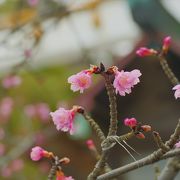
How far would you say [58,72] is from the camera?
7.97m

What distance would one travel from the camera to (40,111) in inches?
238

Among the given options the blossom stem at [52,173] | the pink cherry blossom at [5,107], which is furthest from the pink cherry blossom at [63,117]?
the pink cherry blossom at [5,107]

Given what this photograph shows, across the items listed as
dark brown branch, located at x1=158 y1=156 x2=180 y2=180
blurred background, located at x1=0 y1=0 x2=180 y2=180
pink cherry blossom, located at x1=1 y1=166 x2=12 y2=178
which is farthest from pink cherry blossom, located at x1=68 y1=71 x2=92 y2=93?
pink cherry blossom, located at x1=1 y1=166 x2=12 y2=178

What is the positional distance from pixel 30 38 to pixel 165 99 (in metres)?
1.35

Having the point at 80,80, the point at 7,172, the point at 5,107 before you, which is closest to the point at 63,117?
the point at 80,80

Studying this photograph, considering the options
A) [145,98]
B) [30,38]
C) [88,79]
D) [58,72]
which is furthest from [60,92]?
[88,79]

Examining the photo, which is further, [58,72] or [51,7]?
[58,72]

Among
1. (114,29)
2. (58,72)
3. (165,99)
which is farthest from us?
(114,29)

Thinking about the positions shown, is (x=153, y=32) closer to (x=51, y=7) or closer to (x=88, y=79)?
(x=51, y=7)

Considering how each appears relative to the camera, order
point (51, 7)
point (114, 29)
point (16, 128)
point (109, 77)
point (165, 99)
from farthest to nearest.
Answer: point (114, 29) < point (16, 128) < point (165, 99) < point (51, 7) < point (109, 77)

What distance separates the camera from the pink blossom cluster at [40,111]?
598 centimetres

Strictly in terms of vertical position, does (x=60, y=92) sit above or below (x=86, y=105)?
above

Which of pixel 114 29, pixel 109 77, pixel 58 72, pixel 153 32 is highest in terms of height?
pixel 114 29

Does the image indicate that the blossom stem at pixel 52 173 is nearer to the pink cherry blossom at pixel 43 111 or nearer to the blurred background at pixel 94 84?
the blurred background at pixel 94 84
